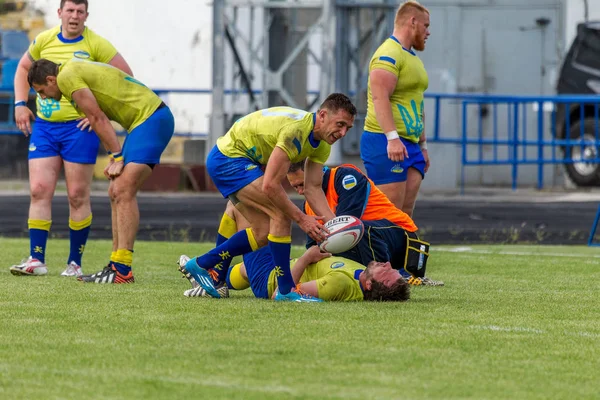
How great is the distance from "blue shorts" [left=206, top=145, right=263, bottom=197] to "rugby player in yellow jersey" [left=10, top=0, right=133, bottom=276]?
182 cm

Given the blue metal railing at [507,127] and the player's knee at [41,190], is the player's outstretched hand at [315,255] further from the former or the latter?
the blue metal railing at [507,127]

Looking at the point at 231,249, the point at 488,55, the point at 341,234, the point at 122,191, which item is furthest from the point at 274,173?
the point at 488,55

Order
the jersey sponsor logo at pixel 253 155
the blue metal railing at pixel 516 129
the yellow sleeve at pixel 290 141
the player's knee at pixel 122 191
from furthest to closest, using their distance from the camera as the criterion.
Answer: the blue metal railing at pixel 516 129 < the player's knee at pixel 122 191 < the jersey sponsor logo at pixel 253 155 < the yellow sleeve at pixel 290 141

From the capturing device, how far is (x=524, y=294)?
8.28 meters

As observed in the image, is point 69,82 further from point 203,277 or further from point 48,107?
point 203,277

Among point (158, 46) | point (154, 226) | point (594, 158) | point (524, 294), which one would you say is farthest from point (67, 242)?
point (158, 46)

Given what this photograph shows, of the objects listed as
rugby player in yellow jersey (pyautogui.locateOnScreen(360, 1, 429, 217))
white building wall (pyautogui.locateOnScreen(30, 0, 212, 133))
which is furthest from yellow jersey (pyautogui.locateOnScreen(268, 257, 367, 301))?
white building wall (pyautogui.locateOnScreen(30, 0, 212, 133))

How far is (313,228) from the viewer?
7.47m

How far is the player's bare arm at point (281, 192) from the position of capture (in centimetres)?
728

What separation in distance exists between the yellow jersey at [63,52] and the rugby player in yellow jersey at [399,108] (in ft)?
6.37

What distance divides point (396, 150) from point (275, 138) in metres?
1.52

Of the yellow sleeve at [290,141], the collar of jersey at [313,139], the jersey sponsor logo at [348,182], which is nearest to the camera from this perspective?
the yellow sleeve at [290,141]

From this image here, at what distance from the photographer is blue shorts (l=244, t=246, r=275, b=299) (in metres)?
7.91

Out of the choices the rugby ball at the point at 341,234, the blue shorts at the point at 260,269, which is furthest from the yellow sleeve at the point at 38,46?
the rugby ball at the point at 341,234
